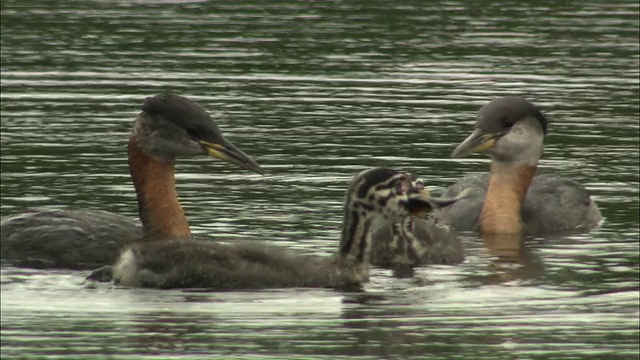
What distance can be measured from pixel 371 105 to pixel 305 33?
18.8 ft

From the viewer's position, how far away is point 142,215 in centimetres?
1455

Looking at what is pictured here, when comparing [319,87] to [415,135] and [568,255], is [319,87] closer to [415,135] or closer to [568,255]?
[415,135]

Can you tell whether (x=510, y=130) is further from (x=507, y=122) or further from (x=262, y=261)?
(x=262, y=261)

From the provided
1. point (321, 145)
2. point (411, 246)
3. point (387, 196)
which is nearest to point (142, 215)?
point (387, 196)

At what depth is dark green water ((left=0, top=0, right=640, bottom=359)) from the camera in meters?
12.1

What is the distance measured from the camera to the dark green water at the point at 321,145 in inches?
478

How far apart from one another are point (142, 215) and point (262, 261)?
137 centimetres

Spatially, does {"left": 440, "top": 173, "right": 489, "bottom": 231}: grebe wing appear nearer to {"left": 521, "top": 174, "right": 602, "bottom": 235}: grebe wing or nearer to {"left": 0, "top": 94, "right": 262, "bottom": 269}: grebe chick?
{"left": 521, "top": 174, "right": 602, "bottom": 235}: grebe wing

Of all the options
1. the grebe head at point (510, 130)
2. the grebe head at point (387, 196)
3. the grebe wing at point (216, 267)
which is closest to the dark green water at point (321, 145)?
the grebe wing at point (216, 267)

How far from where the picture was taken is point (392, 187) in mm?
14109

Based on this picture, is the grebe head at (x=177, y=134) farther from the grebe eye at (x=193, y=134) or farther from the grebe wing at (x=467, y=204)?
the grebe wing at (x=467, y=204)

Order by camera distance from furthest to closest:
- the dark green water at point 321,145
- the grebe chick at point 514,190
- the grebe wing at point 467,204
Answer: the grebe wing at point 467,204 < the grebe chick at point 514,190 < the dark green water at point 321,145

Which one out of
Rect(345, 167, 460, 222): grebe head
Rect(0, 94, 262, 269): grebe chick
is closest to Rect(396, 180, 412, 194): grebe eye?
Rect(345, 167, 460, 222): grebe head

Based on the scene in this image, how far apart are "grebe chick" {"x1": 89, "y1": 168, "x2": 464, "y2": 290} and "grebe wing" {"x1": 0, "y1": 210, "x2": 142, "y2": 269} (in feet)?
2.56
